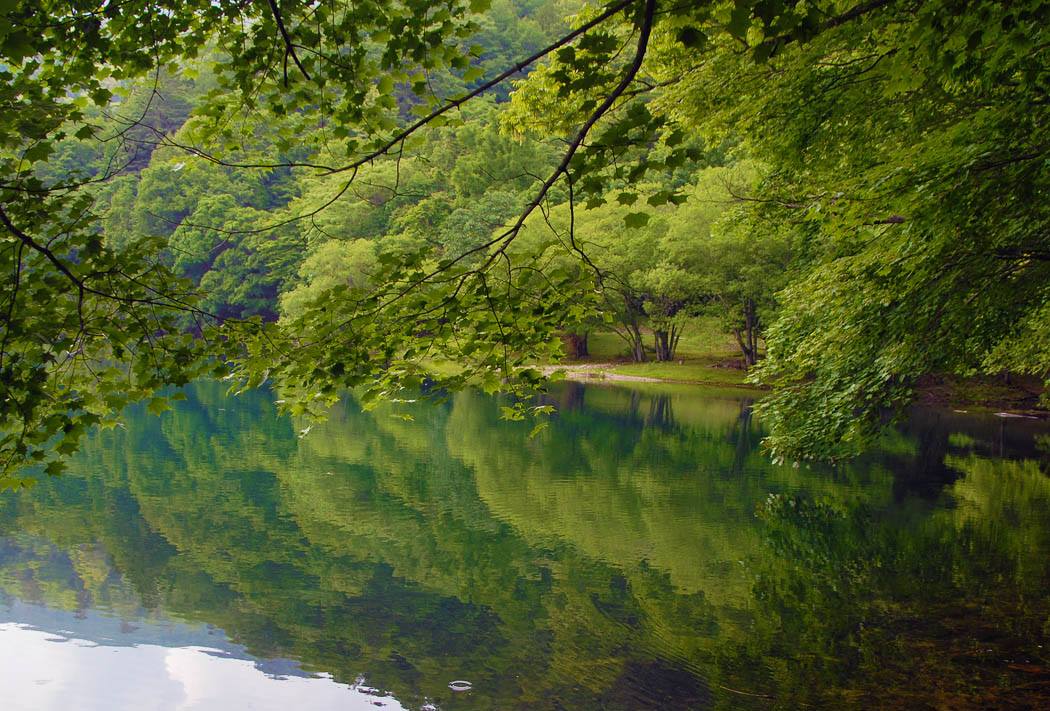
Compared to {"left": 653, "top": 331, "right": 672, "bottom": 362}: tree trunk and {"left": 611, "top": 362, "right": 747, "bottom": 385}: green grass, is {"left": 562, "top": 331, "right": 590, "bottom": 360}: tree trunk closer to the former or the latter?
{"left": 611, "top": 362, "right": 747, "bottom": 385}: green grass

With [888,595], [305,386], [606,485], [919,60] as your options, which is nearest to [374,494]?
[606,485]

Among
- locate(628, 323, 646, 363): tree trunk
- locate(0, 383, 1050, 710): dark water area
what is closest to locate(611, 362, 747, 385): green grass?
locate(628, 323, 646, 363): tree trunk

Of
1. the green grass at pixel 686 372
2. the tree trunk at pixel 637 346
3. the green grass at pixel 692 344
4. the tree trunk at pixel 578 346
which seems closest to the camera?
the green grass at pixel 686 372

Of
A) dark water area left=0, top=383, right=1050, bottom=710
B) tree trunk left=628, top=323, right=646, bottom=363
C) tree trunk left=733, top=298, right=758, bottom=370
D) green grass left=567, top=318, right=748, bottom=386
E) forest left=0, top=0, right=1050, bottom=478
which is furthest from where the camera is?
tree trunk left=628, top=323, right=646, bottom=363

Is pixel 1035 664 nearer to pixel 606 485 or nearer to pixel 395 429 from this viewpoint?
pixel 606 485

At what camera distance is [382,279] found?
215 inches

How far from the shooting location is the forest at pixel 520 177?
4.75m

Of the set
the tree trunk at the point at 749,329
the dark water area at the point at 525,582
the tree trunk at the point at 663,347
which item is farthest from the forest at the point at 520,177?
the tree trunk at the point at 663,347

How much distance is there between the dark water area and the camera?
26.6ft

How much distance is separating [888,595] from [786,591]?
4.05ft

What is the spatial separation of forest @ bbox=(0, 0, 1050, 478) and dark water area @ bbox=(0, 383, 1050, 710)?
2556 millimetres

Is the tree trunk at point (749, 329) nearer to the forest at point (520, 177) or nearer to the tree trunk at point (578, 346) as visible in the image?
the tree trunk at point (578, 346)

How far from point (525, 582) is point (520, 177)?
7155mm

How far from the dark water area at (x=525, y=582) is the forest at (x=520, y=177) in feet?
8.38
